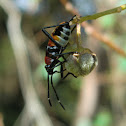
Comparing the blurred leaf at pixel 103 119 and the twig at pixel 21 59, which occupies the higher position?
the twig at pixel 21 59

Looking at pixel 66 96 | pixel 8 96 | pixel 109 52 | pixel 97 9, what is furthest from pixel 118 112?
pixel 8 96

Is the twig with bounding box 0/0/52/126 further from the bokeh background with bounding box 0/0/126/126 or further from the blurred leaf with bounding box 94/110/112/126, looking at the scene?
the blurred leaf with bounding box 94/110/112/126

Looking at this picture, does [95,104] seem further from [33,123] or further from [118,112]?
[33,123]

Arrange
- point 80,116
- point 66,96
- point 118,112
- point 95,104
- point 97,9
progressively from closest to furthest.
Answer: point 97,9, point 118,112, point 80,116, point 95,104, point 66,96

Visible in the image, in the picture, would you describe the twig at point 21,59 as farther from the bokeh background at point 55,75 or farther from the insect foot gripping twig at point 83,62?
the insect foot gripping twig at point 83,62

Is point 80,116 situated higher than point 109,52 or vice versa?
point 109,52

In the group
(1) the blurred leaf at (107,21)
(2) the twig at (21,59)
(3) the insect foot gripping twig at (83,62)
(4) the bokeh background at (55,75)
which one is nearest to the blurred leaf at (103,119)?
(4) the bokeh background at (55,75)
